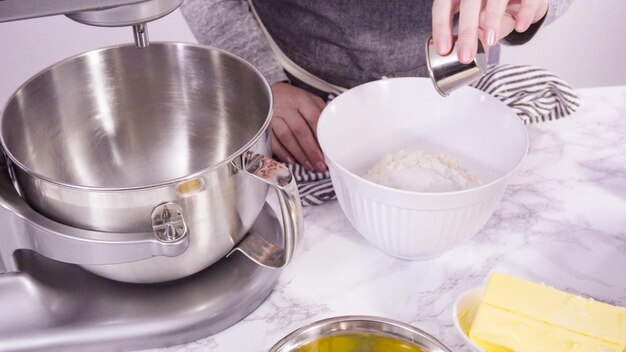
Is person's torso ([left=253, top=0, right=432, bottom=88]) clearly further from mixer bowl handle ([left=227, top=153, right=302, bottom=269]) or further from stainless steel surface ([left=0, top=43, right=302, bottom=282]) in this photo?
mixer bowl handle ([left=227, top=153, right=302, bottom=269])

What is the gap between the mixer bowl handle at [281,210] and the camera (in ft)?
2.19

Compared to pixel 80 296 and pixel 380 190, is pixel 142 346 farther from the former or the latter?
pixel 380 190

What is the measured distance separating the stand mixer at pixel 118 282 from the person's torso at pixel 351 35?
17.1 inches

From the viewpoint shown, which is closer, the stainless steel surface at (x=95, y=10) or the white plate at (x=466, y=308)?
→ the stainless steel surface at (x=95, y=10)

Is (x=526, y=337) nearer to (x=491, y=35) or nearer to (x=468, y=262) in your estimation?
(x=468, y=262)

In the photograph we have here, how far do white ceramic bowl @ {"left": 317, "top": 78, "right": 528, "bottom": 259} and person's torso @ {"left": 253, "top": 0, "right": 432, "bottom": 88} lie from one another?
22 cm

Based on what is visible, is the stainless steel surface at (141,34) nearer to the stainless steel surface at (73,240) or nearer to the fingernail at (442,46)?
the stainless steel surface at (73,240)

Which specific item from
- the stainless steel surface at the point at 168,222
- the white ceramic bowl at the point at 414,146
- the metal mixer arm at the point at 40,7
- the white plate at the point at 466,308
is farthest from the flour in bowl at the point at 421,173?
the metal mixer arm at the point at 40,7

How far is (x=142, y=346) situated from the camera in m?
0.72

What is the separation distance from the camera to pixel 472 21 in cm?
74

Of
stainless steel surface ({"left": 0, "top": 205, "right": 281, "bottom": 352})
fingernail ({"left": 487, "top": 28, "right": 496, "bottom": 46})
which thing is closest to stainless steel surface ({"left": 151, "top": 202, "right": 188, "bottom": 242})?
stainless steel surface ({"left": 0, "top": 205, "right": 281, "bottom": 352})

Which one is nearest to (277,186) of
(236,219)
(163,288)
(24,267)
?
(236,219)

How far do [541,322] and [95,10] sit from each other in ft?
1.63

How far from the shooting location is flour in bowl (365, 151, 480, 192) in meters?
0.80
